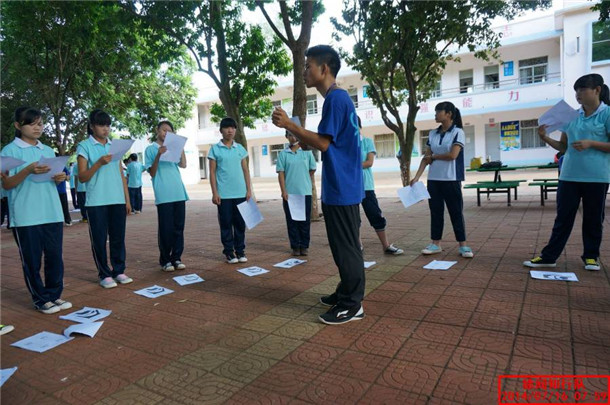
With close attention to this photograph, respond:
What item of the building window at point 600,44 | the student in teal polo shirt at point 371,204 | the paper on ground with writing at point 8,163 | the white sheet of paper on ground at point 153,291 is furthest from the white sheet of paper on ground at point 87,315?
the building window at point 600,44

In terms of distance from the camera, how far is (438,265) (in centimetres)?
460

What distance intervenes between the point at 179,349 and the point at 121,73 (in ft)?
49.5

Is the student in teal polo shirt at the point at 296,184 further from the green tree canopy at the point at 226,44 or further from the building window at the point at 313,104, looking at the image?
the building window at the point at 313,104

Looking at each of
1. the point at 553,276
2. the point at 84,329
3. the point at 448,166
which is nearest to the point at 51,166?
the point at 84,329

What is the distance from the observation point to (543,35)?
68.4ft

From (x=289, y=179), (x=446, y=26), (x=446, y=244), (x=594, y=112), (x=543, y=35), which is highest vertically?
(x=543, y=35)

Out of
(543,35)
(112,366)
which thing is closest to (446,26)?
(112,366)

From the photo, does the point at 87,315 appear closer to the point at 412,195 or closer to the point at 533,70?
the point at 412,195

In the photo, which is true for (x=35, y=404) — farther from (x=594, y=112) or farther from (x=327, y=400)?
(x=594, y=112)

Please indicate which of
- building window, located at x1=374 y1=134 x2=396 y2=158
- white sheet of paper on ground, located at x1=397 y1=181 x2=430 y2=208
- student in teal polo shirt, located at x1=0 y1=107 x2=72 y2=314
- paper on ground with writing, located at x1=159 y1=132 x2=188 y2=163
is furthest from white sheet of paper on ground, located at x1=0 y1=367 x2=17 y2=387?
building window, located at x1=374 y1=134 x2=396 y2=158

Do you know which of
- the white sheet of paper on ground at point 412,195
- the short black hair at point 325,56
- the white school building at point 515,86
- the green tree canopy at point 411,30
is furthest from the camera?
the white school building at point 515,86

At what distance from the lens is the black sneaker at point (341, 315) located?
3074 mm

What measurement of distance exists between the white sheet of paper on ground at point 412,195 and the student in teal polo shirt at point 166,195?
2714 mm

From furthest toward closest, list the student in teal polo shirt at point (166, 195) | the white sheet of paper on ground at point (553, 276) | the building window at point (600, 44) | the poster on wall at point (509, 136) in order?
the poster on wall at point (509, 136), the building window at point (600, 44), the student in teal polo shirt at point (166, 195), the white sheet of paper on ground at point (553, 276)
